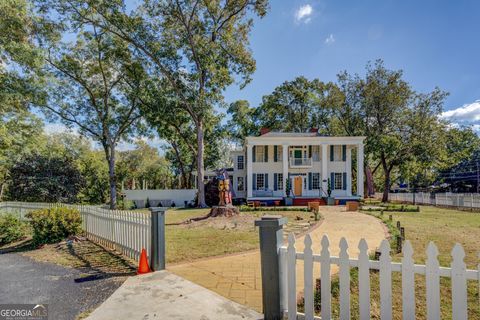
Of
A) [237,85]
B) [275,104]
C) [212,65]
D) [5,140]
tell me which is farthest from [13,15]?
[275,104]

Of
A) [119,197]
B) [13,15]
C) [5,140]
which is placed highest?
[13,15]

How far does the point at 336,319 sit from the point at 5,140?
691 inches

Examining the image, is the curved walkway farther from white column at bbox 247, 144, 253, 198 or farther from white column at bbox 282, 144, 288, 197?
white column at bbox 282, 144, 288, 197

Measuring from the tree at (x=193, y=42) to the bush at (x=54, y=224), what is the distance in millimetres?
14640

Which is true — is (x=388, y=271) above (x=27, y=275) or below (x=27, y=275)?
above

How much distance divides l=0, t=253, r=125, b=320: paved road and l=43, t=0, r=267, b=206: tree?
17.5 m

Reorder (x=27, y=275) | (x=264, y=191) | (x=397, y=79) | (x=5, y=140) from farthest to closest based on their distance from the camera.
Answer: (x=397, y=79)
(x=264, y=191)
(x=5, y=140)
(x=27, y=275)

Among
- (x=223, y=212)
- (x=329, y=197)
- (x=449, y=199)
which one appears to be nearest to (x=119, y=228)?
(x=223, y=212)

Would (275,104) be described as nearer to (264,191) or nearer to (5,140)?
(264,191)

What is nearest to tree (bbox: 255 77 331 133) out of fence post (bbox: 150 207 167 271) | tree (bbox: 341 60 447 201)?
tree (bbox: 341 60 447 201)

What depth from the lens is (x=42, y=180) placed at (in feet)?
57.4

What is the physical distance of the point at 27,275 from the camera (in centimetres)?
523

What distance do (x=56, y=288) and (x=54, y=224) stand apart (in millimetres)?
4210

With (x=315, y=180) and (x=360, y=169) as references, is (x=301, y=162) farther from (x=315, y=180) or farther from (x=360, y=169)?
(x=360, y=169)
